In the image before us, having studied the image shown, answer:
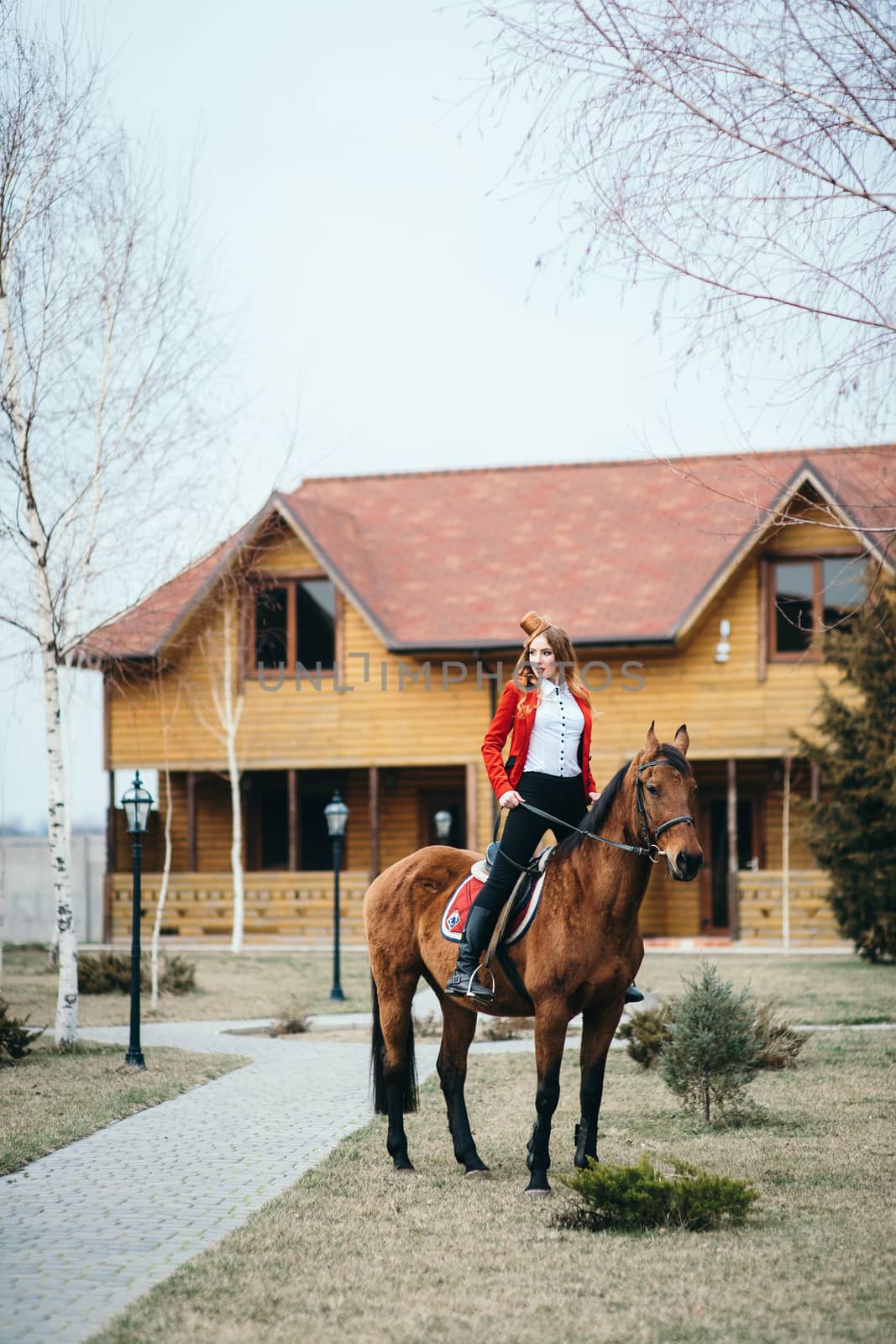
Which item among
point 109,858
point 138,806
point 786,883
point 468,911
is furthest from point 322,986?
point 468,911

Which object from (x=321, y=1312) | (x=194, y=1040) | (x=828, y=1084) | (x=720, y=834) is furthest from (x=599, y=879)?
(x=720, y=834)

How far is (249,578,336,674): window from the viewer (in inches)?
1081

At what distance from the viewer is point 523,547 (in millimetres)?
27766

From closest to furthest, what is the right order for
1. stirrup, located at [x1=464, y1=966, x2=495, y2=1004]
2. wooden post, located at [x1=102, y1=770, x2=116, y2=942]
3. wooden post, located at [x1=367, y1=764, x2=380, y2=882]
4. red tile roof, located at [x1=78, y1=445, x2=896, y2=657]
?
stirrup, located at [x1=464, y1=966, x2=495, y2=1004]
red tile roof, located at [x1=78, y1=445, x2=896, y2=657]
wooden post, located at [x1=367, y1=764, x2=380, y2=882]
wooden post, located at [x1=102, y1=770, x2=116, y2=942]

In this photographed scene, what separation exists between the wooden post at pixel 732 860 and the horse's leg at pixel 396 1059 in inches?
702

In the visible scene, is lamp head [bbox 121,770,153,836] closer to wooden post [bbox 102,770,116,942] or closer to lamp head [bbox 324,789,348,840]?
lamp head [bbox 324,789,348,840]

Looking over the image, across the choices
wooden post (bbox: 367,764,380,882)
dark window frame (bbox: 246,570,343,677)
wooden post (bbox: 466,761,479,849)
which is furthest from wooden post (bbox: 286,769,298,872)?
wooden post (bbox: 466,761,479,849)

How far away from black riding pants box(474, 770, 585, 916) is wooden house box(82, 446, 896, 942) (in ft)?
56.7

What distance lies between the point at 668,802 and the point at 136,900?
663cm

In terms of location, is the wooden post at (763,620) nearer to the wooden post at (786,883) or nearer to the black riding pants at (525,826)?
the wooden post at (786,883)

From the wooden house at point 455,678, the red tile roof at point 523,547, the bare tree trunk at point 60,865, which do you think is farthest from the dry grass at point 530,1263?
the red tile roof at point 523,547

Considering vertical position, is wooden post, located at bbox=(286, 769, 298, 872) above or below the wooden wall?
below

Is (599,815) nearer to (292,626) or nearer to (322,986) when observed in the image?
(322,986)

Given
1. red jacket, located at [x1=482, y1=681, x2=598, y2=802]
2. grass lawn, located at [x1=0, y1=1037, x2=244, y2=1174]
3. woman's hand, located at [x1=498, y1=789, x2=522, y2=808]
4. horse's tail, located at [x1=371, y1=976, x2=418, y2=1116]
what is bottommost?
grass lawn, located at [x1=0, y1=1037, x2=244, y2=1174]
